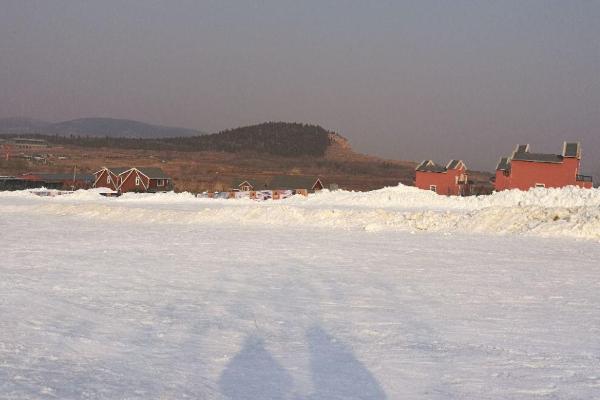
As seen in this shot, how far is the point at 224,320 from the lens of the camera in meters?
10.0

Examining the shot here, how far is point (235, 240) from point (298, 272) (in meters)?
8.06

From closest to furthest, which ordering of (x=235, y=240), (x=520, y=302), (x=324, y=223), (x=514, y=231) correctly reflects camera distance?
(x=520, y=302) → (x=235, y=240) → (x=514, y=231) → (x=324, y=223)

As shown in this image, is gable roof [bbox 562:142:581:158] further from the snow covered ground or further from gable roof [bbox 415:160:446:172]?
the snow covered ground

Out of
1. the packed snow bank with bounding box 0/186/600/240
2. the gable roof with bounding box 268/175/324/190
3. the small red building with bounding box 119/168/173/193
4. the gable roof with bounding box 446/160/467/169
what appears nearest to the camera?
the packed snow bank with bounding box 0/186/600/240

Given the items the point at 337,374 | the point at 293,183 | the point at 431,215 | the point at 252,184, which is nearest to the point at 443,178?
the point at 293,183

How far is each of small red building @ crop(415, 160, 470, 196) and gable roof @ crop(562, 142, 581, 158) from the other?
1345 centimetres

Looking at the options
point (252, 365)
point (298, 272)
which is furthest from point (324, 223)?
point (252, 365)

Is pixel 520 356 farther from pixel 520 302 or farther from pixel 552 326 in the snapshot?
pixel 520 302

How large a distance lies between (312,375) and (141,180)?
252 ft

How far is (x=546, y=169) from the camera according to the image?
54.4 meters

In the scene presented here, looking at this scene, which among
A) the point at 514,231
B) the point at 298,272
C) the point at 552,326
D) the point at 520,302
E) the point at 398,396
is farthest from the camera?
the point at 514,231

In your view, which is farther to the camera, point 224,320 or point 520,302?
point 520,302

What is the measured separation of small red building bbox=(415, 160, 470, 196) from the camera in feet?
217

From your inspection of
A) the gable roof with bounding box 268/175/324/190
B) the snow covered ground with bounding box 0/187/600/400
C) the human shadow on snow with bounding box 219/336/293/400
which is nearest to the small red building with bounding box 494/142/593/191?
the gable roof with bounding box 268/175/324/190
